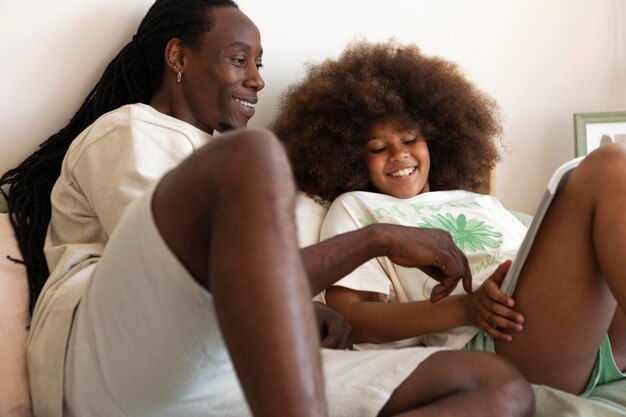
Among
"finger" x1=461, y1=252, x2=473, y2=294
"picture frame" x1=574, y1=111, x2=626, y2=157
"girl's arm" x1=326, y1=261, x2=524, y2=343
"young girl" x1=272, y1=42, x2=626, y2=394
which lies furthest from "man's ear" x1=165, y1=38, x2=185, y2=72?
"picture frame" x1=574, y1=111, x2=626, y2=157

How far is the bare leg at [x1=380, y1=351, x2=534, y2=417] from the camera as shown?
3.30ft

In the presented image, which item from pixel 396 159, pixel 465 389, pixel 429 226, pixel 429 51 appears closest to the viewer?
pixel 465 389

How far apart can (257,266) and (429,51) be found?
4.80 feet

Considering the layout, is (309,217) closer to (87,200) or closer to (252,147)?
(87,200)

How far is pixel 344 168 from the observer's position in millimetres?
1611

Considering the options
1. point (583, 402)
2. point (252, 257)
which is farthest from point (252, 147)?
point (583, 402)

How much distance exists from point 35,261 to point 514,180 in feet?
4.52

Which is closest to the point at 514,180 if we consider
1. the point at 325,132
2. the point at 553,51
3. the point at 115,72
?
the point at 553,51

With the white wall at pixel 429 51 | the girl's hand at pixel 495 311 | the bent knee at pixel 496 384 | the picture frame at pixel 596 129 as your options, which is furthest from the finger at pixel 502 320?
the picture frame at pixel 596 129

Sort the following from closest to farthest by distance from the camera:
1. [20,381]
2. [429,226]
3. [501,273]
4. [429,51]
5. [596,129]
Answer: [20,381] → [501,273] → [429,226] → [429,51] → [596,129]

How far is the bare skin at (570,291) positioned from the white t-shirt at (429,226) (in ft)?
0.31

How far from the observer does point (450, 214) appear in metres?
1.52

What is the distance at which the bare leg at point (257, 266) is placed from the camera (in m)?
0.67

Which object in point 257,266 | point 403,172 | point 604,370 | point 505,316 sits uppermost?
point 257,266
